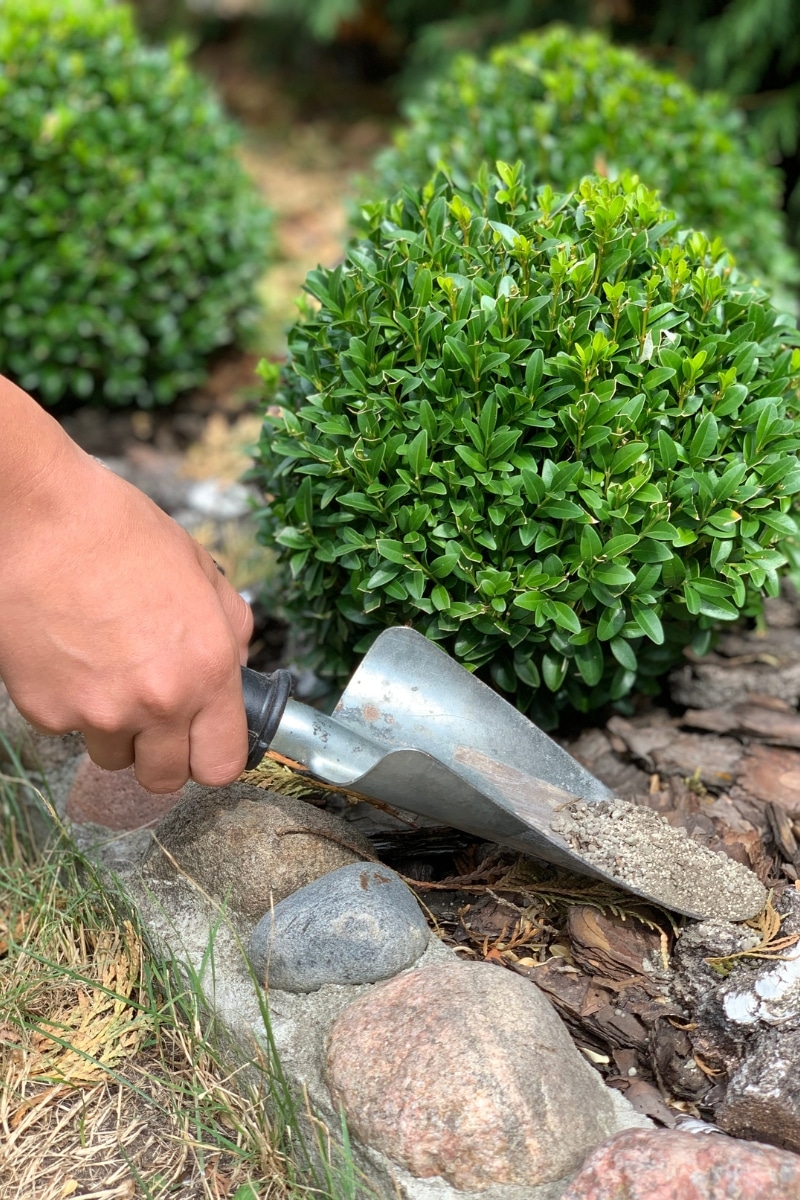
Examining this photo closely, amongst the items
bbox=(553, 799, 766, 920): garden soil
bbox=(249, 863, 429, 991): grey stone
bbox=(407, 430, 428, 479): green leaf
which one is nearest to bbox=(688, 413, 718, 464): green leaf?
bbox=(407, 430, 428, 479): green leaf

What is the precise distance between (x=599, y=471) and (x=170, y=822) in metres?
1.24

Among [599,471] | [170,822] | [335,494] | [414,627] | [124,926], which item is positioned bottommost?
[124,926]

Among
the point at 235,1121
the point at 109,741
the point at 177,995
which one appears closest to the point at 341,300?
the point at 109,741

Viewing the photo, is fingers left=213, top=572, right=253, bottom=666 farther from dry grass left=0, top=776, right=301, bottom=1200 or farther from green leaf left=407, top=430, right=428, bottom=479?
dry grass left=0, top=776, right=301, bottom=1200

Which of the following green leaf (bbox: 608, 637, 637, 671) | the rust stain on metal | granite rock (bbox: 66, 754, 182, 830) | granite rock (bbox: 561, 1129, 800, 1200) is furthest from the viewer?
granite rock (bbox: 66, 754, 182, 830)

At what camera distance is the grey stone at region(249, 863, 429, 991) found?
2045mm

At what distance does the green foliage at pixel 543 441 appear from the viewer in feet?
7.32

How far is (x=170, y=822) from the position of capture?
241 cm

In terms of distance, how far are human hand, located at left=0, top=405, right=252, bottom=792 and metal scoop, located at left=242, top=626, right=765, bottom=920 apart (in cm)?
20

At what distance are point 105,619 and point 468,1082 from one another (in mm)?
997

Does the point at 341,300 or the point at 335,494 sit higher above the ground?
the point at 341,300

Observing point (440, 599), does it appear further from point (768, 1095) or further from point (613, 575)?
point (768, 1095)

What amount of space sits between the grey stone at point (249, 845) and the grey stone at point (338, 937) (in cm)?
11

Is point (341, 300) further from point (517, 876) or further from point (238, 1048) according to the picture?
point (238, 1048)
